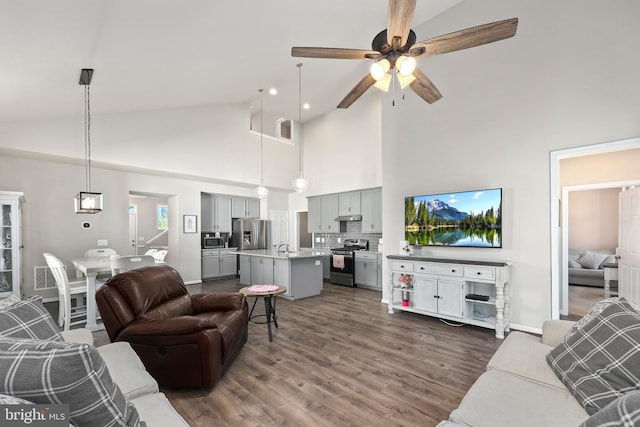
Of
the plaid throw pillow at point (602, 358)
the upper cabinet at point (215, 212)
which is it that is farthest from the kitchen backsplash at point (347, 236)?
the plaid throw pillow at point (602, 358)

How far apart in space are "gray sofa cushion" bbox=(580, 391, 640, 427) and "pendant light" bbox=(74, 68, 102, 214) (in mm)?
4607

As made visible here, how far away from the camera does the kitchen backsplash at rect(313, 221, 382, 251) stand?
23.1 feet

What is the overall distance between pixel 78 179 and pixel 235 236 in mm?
3643

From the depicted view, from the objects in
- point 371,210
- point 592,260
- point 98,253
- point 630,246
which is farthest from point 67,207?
point 592,260

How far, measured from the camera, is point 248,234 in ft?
26.8

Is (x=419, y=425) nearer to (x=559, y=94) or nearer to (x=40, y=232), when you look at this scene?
(x=559, y=94)

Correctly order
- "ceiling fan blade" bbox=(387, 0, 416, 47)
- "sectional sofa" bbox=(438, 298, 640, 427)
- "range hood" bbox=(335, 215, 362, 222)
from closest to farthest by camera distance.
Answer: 1. "sectional sofa" bbox=(438, 298, 640, 427)
2. "ceiling fan blade" bbox=(387, 0, 416, 47)
3. "range hood" bbox=(335, 215, 362, 222)

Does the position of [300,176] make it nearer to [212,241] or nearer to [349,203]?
[349,203]

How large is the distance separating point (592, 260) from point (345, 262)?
205 inches

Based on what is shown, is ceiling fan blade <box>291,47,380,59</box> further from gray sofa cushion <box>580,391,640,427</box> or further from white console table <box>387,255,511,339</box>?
white console table <box>387,255,511,339</box>

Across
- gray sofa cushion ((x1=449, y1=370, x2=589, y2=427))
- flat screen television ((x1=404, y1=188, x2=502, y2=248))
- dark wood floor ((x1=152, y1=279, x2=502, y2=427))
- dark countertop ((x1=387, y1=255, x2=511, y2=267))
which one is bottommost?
dark wood floor ((x1=152, y1=279, x2=502, y2=427))

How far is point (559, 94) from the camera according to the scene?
137 inches

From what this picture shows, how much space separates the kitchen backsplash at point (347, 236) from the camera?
705cm

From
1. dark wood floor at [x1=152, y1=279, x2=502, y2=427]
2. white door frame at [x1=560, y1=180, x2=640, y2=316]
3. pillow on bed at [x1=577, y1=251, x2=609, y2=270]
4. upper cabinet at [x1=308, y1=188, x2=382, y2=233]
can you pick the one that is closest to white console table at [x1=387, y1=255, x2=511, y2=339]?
dark wood floor at [x1=152, y1=279, x2=502, y2=427]
